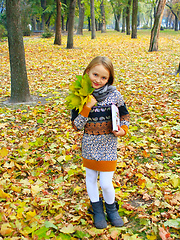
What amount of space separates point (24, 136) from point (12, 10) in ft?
9.64

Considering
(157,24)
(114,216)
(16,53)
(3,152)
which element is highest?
(157,24)

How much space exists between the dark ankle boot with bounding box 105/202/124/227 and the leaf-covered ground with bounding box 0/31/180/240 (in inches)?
2.2

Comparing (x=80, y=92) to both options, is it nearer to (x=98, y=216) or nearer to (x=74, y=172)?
(x=98, y=216)

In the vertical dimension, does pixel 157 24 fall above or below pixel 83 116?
above

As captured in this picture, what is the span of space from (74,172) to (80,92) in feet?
5.23

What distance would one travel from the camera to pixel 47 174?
316cm

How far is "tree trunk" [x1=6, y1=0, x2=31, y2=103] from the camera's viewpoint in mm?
5004

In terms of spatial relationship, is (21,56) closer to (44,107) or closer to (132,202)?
(44,107)

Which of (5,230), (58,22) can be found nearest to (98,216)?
(5,230)

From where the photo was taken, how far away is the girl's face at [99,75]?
2.00 m

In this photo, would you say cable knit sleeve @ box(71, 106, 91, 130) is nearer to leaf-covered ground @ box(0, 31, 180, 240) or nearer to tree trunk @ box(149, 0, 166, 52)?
leaf-covered ground @ box(0, 31, 180, 240)

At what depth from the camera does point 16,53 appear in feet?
17.4

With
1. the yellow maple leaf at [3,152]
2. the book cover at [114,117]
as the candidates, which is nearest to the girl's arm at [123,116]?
the book cover at [114,117]

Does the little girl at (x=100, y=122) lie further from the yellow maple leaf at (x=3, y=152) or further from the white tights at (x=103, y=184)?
the yellow maple leaf at (x=3, y=152)
